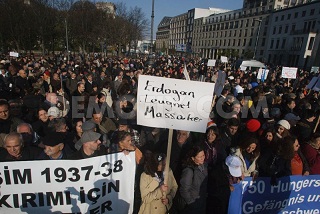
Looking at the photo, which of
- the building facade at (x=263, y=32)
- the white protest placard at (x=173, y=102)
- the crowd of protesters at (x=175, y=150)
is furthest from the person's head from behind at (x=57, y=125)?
the building facade at (x=263, y=32)

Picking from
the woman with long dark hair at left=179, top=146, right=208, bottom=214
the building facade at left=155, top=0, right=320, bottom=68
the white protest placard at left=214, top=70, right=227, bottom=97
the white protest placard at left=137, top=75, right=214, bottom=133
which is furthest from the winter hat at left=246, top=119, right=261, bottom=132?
the building facade at left=155, top=0, right=320, bottom=68

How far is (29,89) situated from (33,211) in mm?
5237

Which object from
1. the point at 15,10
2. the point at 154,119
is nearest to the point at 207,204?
the point at 154,119

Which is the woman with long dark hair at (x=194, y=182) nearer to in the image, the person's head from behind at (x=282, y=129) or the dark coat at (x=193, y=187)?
the dark coat at (x=193, y=187)

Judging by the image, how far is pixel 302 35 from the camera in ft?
158

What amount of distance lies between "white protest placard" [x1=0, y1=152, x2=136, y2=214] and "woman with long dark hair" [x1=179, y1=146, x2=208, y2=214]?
68cm

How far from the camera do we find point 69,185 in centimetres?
282

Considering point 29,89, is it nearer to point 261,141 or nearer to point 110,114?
point 110,114

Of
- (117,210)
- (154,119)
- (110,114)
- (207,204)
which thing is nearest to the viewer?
(154,119)

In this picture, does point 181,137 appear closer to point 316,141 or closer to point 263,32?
point 316,141

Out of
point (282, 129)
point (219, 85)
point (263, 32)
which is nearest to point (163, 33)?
point (263, 32)

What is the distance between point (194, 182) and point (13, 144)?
88.3 inches

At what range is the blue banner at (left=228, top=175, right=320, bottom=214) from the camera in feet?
10.4

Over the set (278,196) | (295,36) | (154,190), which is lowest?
(278,196)
